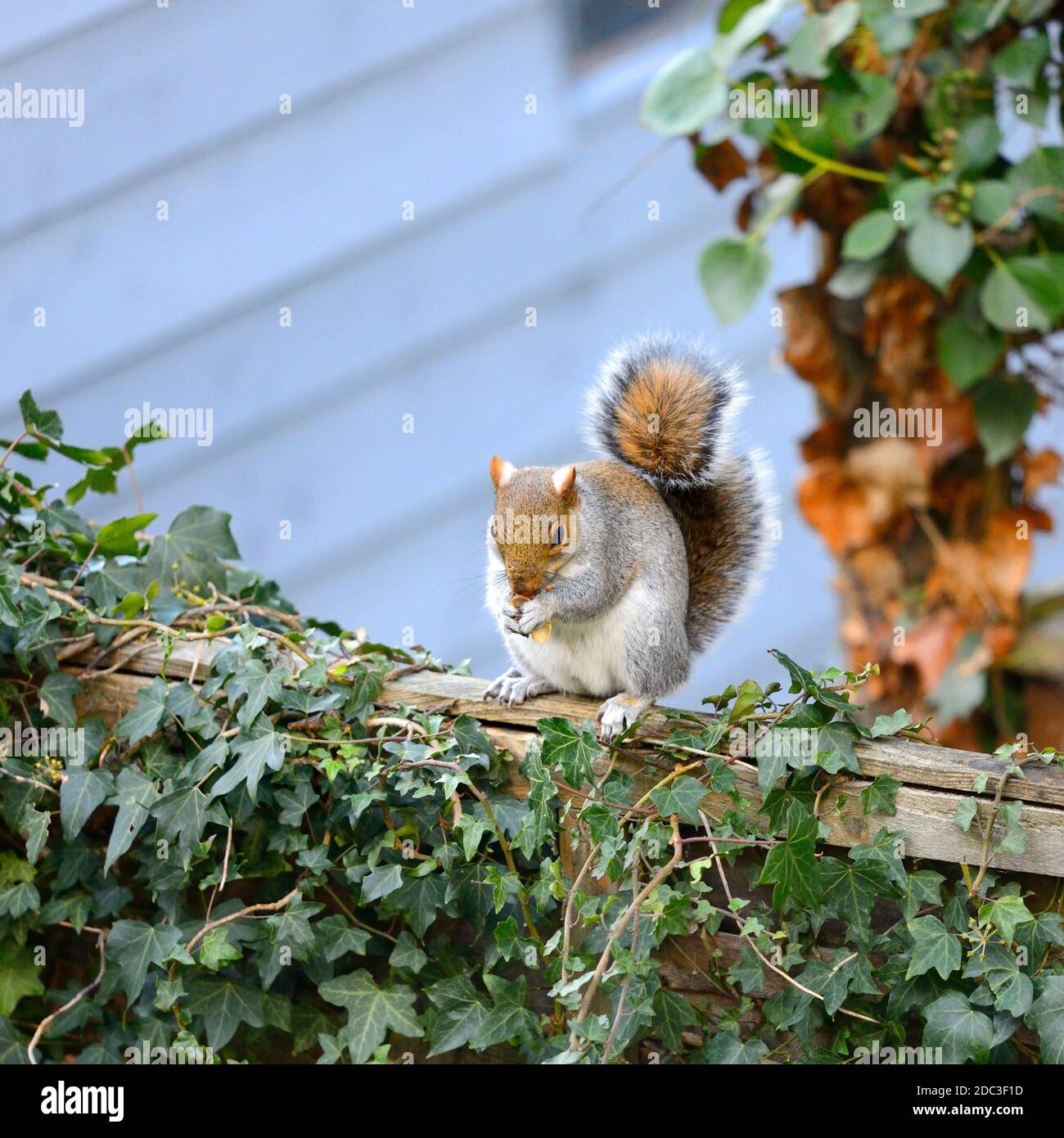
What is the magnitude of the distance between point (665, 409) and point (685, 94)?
369mm

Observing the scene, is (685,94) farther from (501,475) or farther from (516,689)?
(516,689)

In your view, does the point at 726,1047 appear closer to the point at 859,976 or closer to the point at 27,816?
the point at 859,976

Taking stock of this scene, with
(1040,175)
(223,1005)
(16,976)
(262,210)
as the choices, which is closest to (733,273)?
(1040,175)

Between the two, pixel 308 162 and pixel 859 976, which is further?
pixel 308 162

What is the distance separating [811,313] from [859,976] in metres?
1.15

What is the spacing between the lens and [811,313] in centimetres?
193

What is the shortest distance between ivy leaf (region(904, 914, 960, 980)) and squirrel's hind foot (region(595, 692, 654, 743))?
0.33 meters

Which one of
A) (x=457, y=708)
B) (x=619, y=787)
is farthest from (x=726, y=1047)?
(x=457, y=708)

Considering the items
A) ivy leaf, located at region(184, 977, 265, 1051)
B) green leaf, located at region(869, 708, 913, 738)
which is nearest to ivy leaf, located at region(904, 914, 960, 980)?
green leaf, located at region(869, 708, 913, 738)

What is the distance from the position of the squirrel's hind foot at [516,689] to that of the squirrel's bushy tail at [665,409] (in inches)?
11.3

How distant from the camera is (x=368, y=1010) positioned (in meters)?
1.23

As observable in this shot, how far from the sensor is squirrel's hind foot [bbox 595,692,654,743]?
1.25 m

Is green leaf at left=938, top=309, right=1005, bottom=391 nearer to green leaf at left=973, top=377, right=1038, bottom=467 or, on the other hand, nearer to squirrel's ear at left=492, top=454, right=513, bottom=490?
green leaf at left=973, top=377, right=1038, bottom=467
